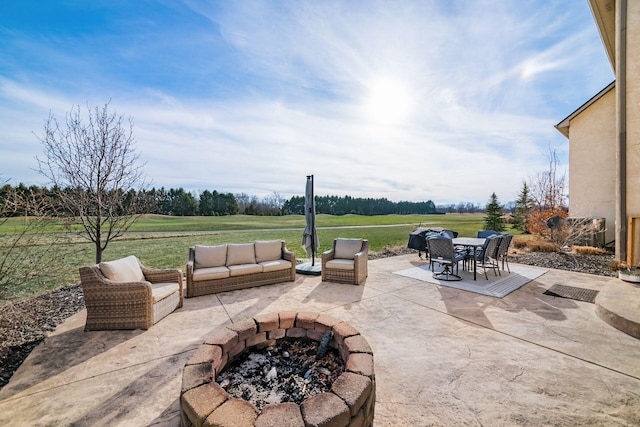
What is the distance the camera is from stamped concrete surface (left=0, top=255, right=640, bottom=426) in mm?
1939

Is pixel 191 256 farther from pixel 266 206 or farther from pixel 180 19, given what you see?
pixel 266 206

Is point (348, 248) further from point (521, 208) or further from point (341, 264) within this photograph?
point (521, 208)

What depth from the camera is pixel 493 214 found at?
20.5 m

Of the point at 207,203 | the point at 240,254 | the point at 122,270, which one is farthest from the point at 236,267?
the point at 207,203

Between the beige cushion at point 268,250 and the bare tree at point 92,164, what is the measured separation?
298 centimetres

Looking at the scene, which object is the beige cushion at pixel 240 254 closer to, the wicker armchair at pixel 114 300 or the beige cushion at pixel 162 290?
the beige cushion at pixel 162 290

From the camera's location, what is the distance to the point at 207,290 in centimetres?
475

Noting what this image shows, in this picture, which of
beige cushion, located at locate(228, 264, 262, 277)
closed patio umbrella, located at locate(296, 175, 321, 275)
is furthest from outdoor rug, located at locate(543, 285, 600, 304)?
beige cushion, located at locate(228, 264, 262, 277)

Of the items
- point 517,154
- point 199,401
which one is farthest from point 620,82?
point 199,401

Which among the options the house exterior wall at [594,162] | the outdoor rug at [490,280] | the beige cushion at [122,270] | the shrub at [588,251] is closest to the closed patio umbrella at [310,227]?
the outdoor rug at [490,280]

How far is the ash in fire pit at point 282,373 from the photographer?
1.78 meters

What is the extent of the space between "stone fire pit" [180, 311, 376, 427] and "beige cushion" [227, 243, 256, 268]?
3158 mm

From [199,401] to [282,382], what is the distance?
0.66m

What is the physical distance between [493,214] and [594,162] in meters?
11.6
